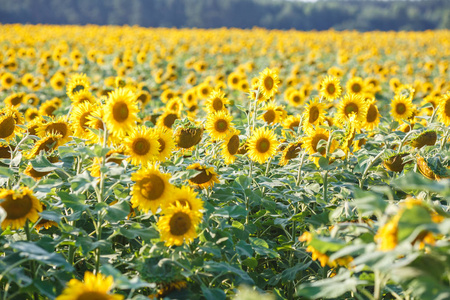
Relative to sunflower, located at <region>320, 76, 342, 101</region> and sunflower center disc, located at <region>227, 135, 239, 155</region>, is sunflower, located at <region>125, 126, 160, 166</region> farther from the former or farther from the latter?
sunflower, located at <region>320, 76, 342, 101</region>

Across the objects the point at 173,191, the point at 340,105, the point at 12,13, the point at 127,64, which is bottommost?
the point at 173,191

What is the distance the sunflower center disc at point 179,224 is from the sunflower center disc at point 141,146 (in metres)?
0.51

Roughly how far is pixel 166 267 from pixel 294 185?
1.16m

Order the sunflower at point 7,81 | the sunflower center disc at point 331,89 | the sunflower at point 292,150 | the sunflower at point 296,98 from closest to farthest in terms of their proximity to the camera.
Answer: the sunflower at point 292,150 → the sunflower center disc at point 331,89 → the sunflower at point 296,98 → the sunflower at point 7,81

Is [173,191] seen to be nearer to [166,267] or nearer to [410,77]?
[166,267]

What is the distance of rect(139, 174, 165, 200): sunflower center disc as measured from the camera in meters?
1.81

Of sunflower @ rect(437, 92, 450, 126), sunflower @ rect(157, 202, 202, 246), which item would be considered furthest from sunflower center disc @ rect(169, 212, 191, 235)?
sunflower @ rect(437, 92, 450, 126)

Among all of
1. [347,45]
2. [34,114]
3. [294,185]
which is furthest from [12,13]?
[294,185]

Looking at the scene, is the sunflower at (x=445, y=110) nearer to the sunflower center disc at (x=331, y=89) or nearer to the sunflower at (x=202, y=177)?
the sunflower center disc at (x=331, y=89)

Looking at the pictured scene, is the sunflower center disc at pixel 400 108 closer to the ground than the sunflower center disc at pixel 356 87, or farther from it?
closer to the ground

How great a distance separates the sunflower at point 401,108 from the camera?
11.0ft

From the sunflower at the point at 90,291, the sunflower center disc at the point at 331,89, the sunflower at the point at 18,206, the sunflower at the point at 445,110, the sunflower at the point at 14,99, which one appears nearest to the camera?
the sunflower at the point at 90,291

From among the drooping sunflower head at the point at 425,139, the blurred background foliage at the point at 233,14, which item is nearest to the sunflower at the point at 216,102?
the drooping sunflower head at the point at 425,139

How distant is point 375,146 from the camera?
3.24 metres
